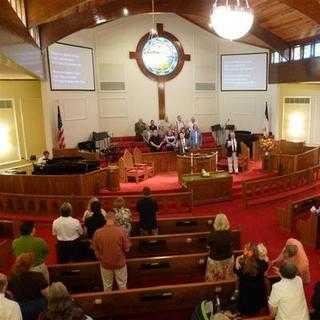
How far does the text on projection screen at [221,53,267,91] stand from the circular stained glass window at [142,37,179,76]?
7.22 feet

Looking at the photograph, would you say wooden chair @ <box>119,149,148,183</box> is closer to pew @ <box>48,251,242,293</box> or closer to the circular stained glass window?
the circular stained glass window

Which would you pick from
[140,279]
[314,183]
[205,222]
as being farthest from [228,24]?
[314,183]

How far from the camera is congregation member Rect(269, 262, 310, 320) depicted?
325 cm

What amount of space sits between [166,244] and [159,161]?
687 cm

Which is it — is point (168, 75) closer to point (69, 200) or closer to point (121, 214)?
point (69, 200)

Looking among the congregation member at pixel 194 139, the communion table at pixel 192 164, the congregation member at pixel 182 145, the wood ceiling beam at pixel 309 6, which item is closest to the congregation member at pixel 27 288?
the wood ceiling beam at pixel 309 6

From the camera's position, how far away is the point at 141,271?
4824 millimetres

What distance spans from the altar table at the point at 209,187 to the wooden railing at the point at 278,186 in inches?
23.3

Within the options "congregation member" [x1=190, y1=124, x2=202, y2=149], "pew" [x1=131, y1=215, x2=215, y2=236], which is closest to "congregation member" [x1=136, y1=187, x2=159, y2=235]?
"pew" [x1=131, y1=215, x2=215, y2=236]

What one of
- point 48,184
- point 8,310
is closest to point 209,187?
point 48,184

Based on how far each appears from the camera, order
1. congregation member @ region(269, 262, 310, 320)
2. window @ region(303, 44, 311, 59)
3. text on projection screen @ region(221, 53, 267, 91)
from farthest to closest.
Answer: text on projection screen @ region(221, 53, 267, 91), window @ region(303, 44, 311, 59), congregation member @ region(269, 262, 310, 320)

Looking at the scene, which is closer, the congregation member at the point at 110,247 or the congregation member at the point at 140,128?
the congregation member at the point at 110,247

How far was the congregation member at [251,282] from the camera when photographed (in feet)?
12.2

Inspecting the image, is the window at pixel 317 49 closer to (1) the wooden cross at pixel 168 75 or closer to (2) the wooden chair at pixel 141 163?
(1) the wooden cross at pixel 168 75
